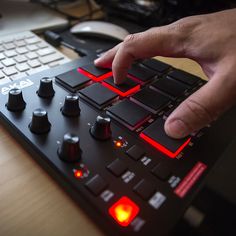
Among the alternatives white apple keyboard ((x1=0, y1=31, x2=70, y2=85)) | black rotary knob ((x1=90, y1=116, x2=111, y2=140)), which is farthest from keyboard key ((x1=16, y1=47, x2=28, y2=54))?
black rotary knob ((x1=90, y1=116, x2=111, y2=140))

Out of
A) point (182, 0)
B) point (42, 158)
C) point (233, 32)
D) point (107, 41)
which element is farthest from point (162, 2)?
point (42, 158)

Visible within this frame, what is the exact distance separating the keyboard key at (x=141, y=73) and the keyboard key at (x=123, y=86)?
0.07ft

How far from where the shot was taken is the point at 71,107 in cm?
43

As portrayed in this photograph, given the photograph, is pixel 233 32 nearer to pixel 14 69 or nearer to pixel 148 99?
pixel 148 99

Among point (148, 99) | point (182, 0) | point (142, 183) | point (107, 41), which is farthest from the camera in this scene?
point (182, 0)

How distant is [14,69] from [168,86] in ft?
1.01

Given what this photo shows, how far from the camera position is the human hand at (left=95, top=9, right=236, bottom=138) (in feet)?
1.36

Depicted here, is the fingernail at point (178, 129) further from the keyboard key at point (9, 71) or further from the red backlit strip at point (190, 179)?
the keyboard key at point (9, 71)

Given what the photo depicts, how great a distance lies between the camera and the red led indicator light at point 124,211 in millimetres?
308

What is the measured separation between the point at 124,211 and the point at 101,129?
0.12 m

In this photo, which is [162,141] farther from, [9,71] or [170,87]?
[9,71]

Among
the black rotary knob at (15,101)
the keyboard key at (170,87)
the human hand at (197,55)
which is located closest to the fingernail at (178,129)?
the human hand at (197,55)

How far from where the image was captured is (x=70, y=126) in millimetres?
416

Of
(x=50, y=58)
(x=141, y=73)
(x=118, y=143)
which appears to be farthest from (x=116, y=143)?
(x=50, y=58)
